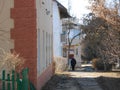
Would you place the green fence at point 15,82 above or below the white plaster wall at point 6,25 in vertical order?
below

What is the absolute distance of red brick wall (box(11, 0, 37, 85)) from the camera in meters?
15.2

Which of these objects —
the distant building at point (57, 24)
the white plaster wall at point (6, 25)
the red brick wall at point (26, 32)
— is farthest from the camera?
the distant building at point (57, 24)

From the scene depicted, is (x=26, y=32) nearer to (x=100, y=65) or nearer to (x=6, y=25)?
(x=6, y=25)

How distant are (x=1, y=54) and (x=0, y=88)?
5.22 feet

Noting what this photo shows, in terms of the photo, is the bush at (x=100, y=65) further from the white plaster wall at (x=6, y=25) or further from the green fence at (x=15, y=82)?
the green fence at (x=15, y=82)

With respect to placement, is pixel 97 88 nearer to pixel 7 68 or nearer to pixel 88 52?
pixel 7 68

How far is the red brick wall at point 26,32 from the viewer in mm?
15250

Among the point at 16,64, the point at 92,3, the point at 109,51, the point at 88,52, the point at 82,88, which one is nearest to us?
the point at 16,64

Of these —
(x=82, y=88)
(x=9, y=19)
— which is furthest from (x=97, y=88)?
(x=9, y=19)

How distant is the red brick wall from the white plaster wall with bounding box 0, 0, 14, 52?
0.53 feet

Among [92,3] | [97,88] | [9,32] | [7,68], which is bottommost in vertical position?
[97,88]

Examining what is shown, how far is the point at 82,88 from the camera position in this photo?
18.1m

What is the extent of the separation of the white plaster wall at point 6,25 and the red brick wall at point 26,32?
0.53 ft

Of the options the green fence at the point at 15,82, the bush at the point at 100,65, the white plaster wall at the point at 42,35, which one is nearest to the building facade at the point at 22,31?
the white plaster wall at the point at 42,35
